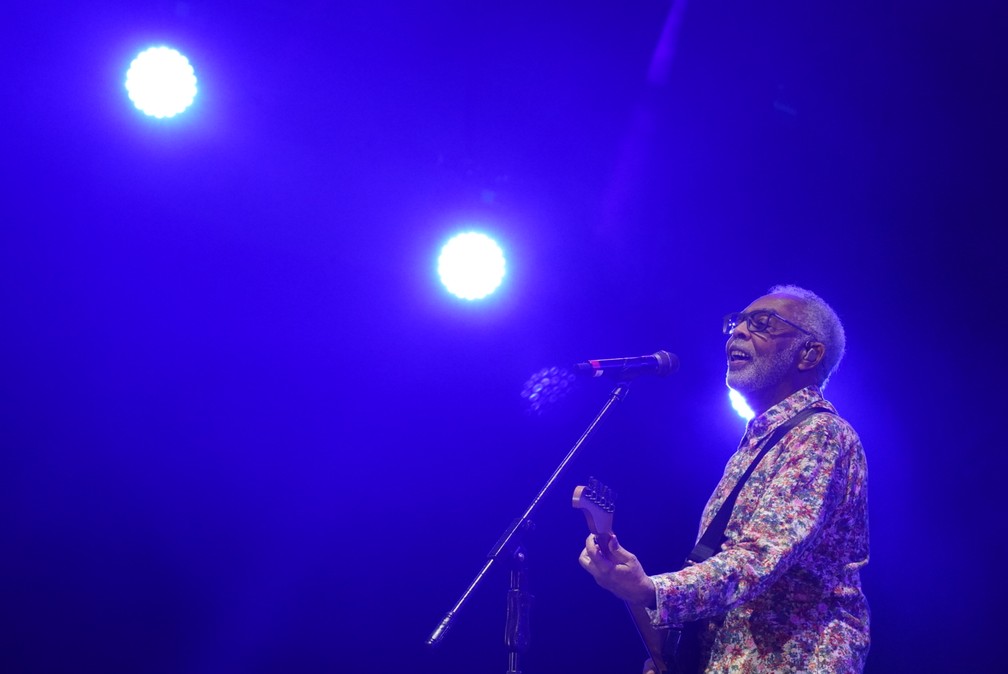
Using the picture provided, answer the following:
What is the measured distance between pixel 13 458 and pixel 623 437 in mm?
3286

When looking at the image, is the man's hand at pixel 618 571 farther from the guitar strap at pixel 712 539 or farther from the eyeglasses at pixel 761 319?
the eyeglasses at pixel 761 319

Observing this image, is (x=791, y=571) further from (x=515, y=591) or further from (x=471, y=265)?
(x=471, y=265)

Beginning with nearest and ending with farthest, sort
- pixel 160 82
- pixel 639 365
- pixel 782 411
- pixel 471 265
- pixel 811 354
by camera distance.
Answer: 1. pixel 782 411
2. pixel 811 354
3. pixel 639 365
4. pixel 160 82
5. pixel 471 265

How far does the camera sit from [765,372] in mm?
2840

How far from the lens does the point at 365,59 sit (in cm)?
440

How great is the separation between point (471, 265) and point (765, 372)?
85.6 inches

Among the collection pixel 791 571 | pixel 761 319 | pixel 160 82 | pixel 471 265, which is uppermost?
pixel 160 82

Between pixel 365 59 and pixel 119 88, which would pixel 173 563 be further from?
pixel 365 59

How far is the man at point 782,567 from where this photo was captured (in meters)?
2.02

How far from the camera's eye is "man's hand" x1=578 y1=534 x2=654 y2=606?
201 centimetres

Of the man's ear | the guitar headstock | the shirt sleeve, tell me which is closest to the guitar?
the guitar headstock

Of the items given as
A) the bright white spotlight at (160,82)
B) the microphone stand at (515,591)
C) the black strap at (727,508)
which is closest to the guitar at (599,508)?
the black strap at (727,508)

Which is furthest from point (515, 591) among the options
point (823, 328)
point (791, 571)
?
point (823, 328)

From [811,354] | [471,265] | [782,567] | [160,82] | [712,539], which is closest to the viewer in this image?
[782,567]
